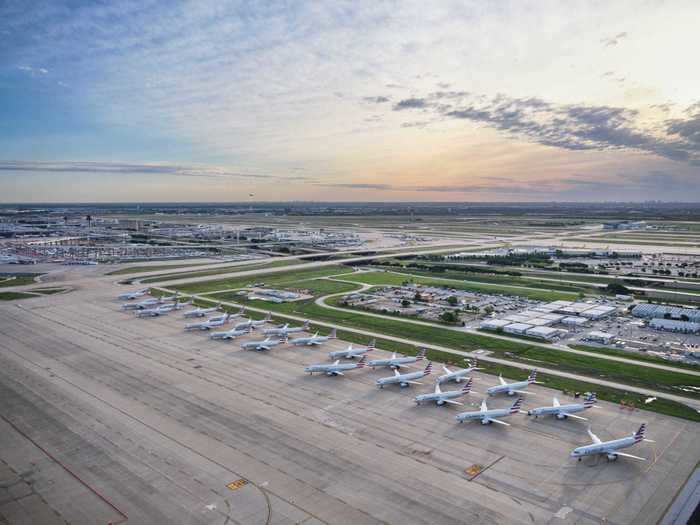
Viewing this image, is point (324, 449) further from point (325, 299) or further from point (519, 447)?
point (325, 299)

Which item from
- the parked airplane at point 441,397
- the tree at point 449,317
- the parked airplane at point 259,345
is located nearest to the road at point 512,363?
the tree at point 449,317

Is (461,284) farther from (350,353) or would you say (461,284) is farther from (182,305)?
(182,305)

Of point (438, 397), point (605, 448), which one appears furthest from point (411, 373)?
point (605, 448)

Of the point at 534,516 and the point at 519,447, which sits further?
the point at 519,447

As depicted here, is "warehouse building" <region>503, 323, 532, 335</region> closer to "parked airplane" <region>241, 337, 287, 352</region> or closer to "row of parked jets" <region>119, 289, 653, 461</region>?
Answer: "row of parked jets" <region>119, 289, 653, 461</region>

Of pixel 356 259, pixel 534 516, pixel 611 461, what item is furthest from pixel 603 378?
pixel 356 259

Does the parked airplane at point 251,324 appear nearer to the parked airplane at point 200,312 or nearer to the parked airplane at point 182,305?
the parked airplane at point 200,312

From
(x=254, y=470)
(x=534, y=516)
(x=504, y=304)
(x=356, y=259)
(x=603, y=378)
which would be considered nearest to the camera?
(x=534, y=516)
